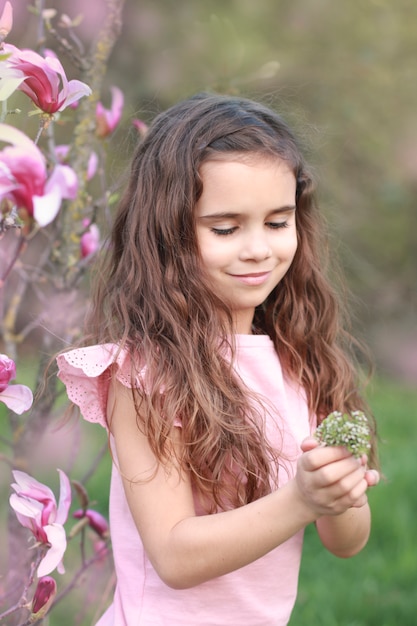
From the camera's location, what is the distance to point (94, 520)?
1567 mm

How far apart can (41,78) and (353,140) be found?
355 cm

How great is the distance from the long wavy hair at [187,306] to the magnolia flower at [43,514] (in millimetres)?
156

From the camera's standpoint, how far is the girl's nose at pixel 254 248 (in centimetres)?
124

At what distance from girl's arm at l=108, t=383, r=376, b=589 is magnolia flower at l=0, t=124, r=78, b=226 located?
0.37m

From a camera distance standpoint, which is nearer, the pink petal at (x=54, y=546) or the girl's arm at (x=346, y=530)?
the pink petal at (x=54, y=546)

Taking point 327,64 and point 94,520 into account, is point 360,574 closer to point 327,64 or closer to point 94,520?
point 94,520

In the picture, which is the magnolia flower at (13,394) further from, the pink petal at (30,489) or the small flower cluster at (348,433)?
the small flower cluster at (348,433)

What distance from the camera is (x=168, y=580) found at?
115cm

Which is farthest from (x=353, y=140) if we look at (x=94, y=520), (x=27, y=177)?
(x=27, y=177)

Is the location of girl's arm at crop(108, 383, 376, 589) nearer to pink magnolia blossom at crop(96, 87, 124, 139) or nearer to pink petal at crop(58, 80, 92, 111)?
pink petal at crop(58, 80, 92, 111)

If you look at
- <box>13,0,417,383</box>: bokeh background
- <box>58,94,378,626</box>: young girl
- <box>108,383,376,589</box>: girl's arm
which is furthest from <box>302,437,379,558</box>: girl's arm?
<box>13,0,417,383</box>: bokeh background

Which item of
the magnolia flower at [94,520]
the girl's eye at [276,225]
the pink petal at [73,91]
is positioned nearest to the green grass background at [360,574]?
the magnolia flower at [94,520]

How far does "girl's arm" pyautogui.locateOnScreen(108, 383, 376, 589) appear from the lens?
1006mm

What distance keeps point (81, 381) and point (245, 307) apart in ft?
0.89
